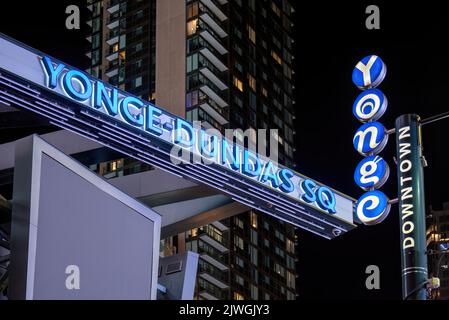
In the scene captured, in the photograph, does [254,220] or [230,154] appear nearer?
[230,154]

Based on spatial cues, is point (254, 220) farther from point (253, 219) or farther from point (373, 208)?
point (373, 208)

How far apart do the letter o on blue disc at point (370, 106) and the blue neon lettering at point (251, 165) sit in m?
5.27

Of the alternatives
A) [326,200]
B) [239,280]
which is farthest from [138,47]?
[326,200]

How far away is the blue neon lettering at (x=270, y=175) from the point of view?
36875 millimetres

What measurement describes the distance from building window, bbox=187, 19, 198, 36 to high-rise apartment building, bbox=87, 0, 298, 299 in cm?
12

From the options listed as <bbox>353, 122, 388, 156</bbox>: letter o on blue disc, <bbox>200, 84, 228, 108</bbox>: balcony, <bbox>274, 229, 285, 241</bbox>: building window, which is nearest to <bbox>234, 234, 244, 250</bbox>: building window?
<bbox>274, 229, 285, 241</bbox>: building window

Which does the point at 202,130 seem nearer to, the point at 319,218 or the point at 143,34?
the point at 319,218

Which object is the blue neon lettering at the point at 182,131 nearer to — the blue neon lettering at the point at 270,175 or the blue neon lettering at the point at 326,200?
the blue neon lettering at the point at 270,175

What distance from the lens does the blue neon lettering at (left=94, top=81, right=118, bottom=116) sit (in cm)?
3189

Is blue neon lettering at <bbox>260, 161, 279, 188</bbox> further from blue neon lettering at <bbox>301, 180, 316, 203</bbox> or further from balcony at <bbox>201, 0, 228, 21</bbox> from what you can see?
Result: balcony at <bbox>201, 0, 228, 21</bbox>

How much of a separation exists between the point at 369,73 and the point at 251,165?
5.91 meters

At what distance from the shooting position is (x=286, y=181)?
37656mm

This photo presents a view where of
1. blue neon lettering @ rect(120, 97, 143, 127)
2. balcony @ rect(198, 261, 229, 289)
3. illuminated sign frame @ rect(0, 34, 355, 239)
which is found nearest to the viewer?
illuminated sign frame @ rect(0, 34, 355, 239)

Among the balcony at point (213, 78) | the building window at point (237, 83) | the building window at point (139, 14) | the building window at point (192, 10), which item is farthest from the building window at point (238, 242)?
the building window at point (139, 14)
